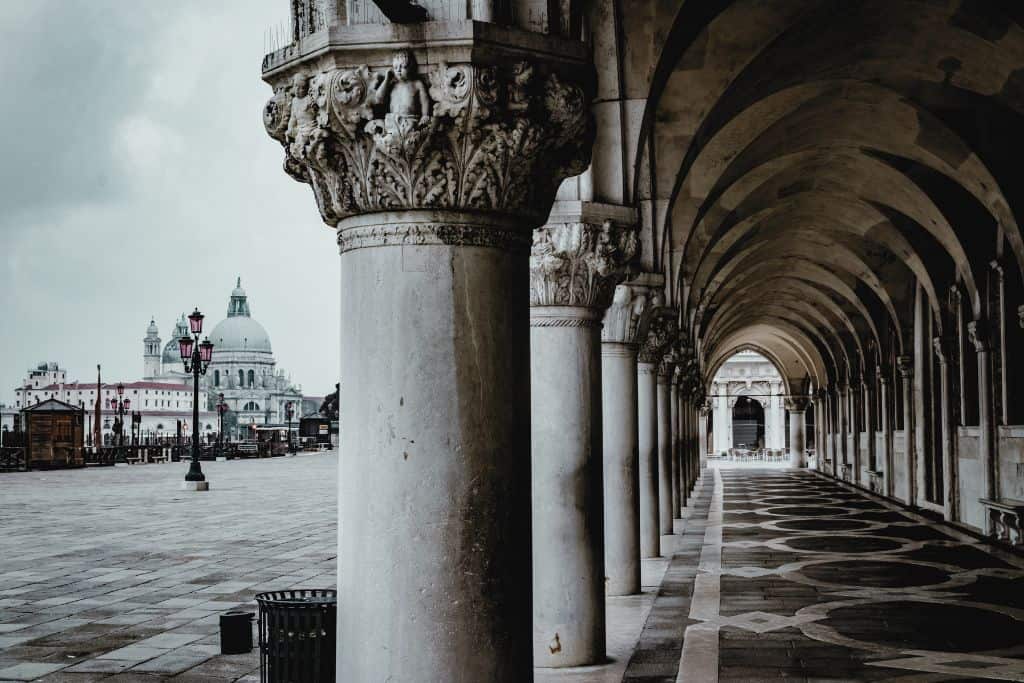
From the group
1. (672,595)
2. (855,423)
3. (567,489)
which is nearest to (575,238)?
(567,489)

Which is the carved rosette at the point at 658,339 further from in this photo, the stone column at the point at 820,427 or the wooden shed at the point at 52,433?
the stone column at the point at 820,427

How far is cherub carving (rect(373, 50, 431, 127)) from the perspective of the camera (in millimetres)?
4480

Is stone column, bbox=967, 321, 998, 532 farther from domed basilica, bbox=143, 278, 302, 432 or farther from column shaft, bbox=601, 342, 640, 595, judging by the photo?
domed basilica, bbox=143, 278, 302, 432

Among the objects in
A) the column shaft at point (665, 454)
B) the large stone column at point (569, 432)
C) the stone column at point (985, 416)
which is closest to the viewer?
the large stone column at point (569, 432)

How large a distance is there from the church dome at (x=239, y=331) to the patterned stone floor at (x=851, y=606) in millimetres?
165831

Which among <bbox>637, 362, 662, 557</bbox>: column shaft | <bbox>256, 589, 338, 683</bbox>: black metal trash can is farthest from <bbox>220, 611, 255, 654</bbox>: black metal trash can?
<bbox>637, 362, 662, 557</bbox>: column shaft

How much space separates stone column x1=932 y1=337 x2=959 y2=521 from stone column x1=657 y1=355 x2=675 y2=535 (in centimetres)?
558

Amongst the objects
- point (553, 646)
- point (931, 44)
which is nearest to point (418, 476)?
point (553, 646)

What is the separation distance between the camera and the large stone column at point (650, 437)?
1498cm

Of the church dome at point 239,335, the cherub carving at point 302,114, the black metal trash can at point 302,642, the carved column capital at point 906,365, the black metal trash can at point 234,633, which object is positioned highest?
the church dome at point 239,335

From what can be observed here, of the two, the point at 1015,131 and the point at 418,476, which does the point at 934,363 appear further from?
Result: the point at 418,476

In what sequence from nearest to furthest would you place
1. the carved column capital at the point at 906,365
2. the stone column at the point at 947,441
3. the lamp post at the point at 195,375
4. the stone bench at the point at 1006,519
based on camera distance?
the stone bench at the point at 1006,519 < the stone column at the point at 947,441 < the carved column capital at the point at 906,365 < the lamp post at the point at 195,375

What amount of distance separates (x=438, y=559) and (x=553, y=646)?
4.24 metres

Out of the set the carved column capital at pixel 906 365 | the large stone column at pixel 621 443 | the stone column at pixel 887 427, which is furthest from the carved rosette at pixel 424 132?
the stone column at pixel 887 427
